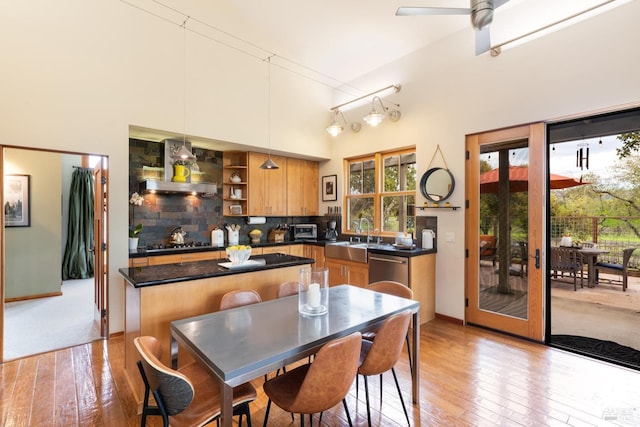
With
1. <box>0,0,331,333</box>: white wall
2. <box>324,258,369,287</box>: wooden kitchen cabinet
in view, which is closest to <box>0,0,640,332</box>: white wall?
<box>0,0,331,333</box>: white wall

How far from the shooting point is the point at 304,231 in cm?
575

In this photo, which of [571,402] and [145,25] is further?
[145,25]

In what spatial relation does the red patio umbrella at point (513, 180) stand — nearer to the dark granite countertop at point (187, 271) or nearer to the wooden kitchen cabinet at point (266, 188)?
the dark granite countertop at point (187, 271)

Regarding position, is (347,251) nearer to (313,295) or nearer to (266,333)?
→ (313,295)

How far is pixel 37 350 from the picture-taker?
124 inches

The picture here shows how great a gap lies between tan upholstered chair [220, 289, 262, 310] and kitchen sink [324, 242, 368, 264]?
224cm

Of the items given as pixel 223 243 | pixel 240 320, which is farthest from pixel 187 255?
pixel 240 320

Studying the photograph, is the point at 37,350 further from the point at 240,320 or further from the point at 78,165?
the point at 78,165

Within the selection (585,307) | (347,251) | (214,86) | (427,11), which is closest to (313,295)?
(427,11)

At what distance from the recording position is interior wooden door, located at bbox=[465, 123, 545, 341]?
331 cm

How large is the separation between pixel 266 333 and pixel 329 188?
4.37m

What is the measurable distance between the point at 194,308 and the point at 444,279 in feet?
10.3

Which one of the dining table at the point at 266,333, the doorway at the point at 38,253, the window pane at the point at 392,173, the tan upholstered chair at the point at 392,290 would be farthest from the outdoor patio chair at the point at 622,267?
the doorway at the point at 38,253

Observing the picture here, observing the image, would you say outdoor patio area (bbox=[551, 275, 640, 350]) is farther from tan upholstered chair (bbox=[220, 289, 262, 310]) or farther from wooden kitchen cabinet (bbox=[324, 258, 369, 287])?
tan upholstered chair (bbox=[220, 289, 262, 310])
